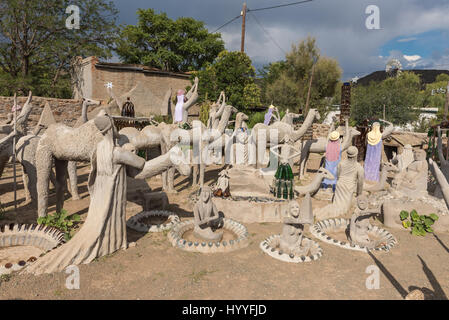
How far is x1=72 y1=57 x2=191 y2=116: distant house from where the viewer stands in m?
20.2

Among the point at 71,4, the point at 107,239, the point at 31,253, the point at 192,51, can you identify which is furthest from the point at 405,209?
the point at 192,51

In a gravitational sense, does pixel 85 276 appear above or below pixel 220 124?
below

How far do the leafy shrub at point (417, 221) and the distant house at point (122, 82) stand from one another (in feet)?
53.9

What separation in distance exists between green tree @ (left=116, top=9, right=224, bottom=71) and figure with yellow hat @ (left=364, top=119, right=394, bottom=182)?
2302cm

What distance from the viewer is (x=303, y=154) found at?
36.4 feet

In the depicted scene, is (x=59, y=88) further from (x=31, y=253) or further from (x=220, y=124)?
(x=31, y=253)

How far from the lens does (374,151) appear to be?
34.9ft

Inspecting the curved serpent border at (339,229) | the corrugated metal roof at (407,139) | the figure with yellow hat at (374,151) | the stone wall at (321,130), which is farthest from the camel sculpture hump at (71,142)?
the stone wall at (321,130)

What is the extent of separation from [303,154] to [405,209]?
455cm

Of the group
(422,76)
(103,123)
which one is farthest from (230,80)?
(422,76)

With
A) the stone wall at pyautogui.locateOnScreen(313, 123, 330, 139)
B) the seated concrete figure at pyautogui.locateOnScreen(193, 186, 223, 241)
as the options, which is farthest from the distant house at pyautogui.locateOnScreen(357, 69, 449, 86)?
the seated concrete figure at pyautogui.locateOnScreen(193, 186, 223, 241)

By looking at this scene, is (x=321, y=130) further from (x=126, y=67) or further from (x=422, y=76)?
(x=422, y=76)
